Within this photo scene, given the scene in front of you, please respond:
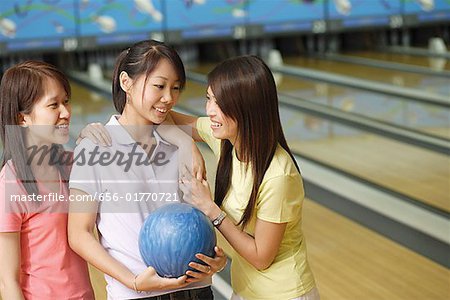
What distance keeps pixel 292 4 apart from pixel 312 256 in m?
4.89

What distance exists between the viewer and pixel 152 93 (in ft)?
5.06

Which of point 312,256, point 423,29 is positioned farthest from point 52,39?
point 312,256

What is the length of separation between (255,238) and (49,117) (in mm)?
456

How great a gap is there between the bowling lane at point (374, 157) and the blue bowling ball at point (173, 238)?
2.14m

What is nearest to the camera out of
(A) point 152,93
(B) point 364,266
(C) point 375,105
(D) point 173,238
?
(D) point 173,238

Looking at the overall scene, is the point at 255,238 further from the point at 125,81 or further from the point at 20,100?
the point at 20,100

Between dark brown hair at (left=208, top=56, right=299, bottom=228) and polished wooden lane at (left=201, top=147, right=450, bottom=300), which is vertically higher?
dark brown hair at (left=208, top=56, right=299, bottom=228)

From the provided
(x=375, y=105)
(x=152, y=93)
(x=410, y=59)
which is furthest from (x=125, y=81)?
(x=410, y=59)

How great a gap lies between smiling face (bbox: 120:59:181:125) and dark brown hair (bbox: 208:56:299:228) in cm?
9

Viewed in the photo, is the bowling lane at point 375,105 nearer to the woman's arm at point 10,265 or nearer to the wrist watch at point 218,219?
the wrist watch at point 218,219

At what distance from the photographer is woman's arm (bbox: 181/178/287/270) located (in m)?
1.57

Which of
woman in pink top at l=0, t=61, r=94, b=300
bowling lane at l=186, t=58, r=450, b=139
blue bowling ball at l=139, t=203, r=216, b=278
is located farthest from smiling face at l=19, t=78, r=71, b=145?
bowling lane at l=186, t=58, r=450, b=139

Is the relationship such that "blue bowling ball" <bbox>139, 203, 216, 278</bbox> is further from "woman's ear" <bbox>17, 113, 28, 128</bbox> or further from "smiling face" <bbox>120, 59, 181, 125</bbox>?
"woman's ear" <bbox>17, 113, 28, 128</bbox>

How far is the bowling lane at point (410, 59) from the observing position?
6781 mm
